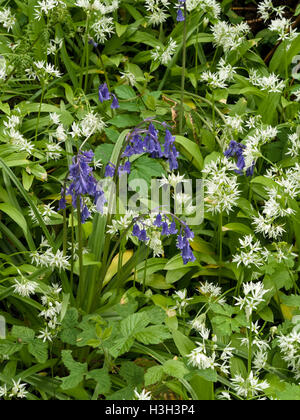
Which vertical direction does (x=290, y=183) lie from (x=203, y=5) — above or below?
below

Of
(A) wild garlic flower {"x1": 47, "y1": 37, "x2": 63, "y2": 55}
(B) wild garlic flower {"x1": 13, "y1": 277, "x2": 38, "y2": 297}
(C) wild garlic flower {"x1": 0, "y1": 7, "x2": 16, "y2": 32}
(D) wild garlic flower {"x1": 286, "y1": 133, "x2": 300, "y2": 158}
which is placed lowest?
(B) wild garlic flower {"x1": 13, "y1": 277, "x2": 38, "y2": 297}

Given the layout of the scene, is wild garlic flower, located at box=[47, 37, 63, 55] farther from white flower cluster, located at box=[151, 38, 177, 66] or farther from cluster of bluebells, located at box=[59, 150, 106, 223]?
cluster of bluebells, located at box=[59, 150, 106, 223]

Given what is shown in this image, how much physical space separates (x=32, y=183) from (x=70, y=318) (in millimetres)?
1369

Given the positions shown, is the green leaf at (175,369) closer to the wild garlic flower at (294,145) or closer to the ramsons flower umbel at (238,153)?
the ramsons flower umbel at (238,153)

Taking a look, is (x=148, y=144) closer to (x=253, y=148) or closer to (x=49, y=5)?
(x=253, y=148)

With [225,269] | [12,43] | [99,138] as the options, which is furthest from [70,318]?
[12,43]

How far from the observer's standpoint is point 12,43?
4844 millimetres

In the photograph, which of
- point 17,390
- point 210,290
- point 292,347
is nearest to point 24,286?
point 17,390

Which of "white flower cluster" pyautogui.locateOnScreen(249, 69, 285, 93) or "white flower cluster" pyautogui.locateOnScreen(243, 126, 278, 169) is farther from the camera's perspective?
"white flower cluster" pyautogui.locateOnScreen(249, 69, 285, 93)

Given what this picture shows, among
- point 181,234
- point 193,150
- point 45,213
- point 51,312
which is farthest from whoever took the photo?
point 193,150

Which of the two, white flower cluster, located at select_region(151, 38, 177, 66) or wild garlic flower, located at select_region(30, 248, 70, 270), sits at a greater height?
white flower cluster, located at select_region(151, 38, 177, 66)

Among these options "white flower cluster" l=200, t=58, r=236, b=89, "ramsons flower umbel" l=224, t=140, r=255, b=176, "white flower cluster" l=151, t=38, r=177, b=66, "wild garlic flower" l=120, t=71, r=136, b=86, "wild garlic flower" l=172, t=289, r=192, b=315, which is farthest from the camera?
"white flower cluster" l=151, t=38, r=177, b=66

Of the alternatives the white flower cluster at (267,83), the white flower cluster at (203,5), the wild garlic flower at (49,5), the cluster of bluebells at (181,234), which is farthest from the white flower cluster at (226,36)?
the cluster of bluebells at (181,234)

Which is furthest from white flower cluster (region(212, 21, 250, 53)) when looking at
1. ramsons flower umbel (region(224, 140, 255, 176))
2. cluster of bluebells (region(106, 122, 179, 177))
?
cluster of bluebells (region(106, 122, 179, 177))
